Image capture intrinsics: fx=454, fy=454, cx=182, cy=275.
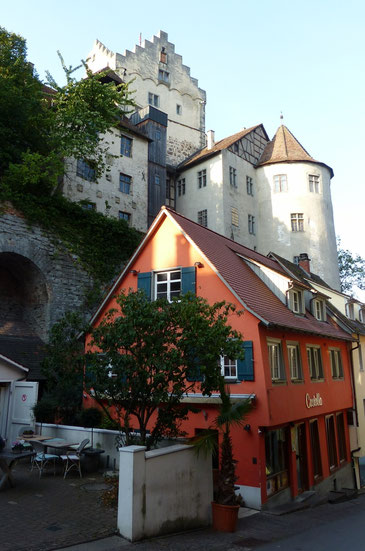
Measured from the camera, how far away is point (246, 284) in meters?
16.2

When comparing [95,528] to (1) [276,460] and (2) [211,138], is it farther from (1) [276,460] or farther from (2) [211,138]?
(2) [211,138]

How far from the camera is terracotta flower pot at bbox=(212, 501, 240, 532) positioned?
30.2ft

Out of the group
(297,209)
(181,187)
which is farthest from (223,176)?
(297,209)

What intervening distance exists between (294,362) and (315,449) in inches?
159

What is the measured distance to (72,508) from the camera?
30.6ft

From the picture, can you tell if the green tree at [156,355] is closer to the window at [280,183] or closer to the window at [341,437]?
the window at [341,437]

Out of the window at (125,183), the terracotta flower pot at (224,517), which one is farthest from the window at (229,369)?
the window at (125,183)

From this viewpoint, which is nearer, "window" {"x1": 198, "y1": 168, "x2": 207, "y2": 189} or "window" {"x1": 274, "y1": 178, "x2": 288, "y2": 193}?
"window" {"x1": 198, "y1": 168, "x2": 207, "y2": 189}

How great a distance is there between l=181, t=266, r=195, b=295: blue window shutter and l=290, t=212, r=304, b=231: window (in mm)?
23717

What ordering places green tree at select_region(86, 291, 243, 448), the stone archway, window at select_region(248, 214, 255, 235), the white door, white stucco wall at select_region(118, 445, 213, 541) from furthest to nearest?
window at select_region(248, 214, 255, 235), the stone archway, the white door, green tree at select_region(86, 291, 243, 448), white stucco wall at select_region(118, 445, 213, 541)

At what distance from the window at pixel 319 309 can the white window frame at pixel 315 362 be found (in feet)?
6.25

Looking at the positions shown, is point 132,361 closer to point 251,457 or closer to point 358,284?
point 251,457

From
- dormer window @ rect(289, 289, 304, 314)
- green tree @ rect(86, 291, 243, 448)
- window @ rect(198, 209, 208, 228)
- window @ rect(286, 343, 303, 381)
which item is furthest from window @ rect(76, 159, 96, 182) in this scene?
green tree @ rect(86, 291, 243, 448)

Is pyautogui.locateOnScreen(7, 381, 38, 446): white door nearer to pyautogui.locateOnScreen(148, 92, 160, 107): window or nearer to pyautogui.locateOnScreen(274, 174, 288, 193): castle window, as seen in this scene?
pyautogui.locateOnScreen(274, 174, 288, 193): castle window
